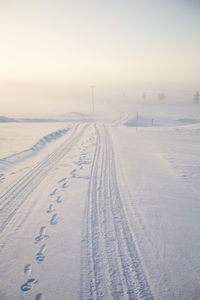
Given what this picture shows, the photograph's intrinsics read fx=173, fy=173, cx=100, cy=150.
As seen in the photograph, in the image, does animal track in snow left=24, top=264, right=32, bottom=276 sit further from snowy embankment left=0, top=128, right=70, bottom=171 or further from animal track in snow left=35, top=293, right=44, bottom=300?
snowy embankment left=0, top=128, right=70, bottom=171

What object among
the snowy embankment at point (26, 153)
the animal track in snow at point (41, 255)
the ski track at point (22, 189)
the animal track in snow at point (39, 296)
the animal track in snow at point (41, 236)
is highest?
the snowy embankment at point (26, 153)

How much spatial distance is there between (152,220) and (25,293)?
365 cm

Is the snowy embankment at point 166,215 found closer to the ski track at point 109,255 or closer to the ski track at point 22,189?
the ski track at point 109,255


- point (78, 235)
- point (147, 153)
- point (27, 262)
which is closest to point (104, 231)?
point (78, 235)

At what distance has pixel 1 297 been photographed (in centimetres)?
327

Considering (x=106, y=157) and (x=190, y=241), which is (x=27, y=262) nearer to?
(x=190, y=241)

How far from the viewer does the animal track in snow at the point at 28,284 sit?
3391 mm

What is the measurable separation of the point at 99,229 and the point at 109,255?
85 centimetres

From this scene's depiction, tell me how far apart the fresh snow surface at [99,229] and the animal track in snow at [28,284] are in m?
0.01

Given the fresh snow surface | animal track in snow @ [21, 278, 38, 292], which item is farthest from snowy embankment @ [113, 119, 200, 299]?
animal track in snow @ [21, 278, 38, 292]

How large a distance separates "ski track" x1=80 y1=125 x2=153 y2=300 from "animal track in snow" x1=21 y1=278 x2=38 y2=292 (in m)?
0.98

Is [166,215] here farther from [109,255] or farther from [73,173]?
[73,173]

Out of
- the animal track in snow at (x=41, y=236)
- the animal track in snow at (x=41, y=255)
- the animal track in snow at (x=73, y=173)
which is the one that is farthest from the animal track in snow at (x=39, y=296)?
the animal track in snow at (x=73, y=173)

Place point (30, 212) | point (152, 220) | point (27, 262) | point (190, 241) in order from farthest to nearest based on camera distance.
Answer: point (30, 212)
point (152, 220)
point (190, 241)
point (27, 262)
